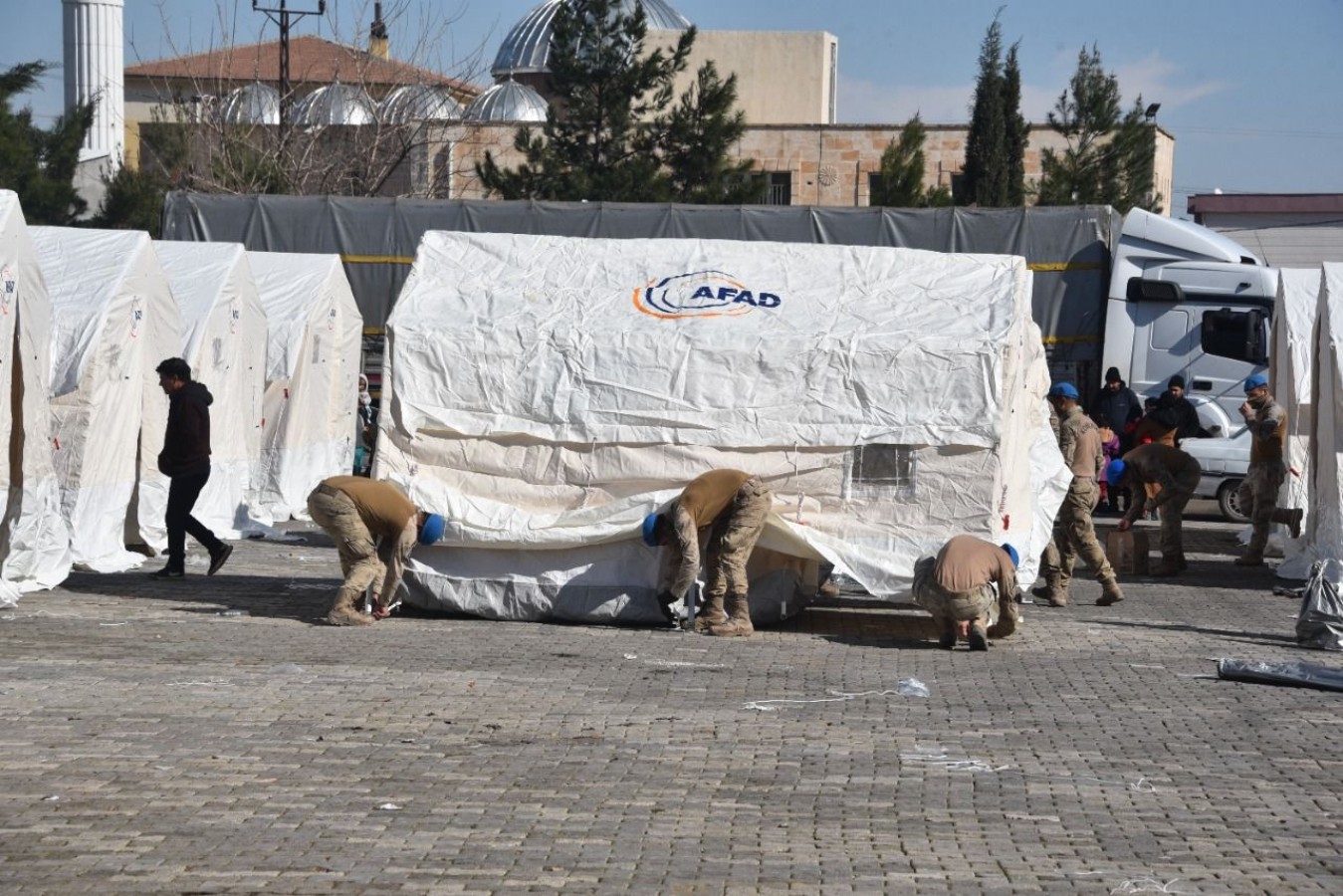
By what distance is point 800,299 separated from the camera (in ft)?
44.7

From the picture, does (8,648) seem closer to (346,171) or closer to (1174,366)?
(1174,366)

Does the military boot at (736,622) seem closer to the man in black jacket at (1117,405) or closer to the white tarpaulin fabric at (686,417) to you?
the white tarpaulin fabric at (686,417)

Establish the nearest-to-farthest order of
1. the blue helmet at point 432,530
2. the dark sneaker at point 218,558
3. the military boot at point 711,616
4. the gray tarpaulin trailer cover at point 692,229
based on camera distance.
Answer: the military boot at point 711,616, the blue helmet at point 432,530, the dark sneaker at point 218,558, the gray tarpaulin trailer cover at point 692,229

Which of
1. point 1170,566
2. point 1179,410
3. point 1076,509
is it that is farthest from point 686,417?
point 1179,410

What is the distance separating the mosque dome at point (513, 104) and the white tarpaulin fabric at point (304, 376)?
29478 millimetres

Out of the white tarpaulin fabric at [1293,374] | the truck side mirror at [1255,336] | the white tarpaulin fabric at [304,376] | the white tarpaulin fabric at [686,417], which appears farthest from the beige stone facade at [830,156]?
the white tarpaulin fabric at [686,417]

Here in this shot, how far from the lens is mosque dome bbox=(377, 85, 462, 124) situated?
40781 mm

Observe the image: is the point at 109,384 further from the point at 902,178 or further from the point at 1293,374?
the point at 902,178

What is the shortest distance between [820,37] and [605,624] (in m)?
48.3

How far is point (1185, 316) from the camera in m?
23.4

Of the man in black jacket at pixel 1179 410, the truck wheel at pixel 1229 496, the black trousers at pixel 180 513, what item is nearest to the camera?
the black trousers at pixel 180 513

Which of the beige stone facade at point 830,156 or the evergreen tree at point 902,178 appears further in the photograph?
the beige stone facade at point 830,156

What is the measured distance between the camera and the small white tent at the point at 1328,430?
14.8 metres

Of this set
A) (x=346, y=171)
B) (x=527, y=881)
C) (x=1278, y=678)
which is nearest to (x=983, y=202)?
(x=346, y=171)
